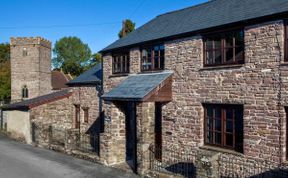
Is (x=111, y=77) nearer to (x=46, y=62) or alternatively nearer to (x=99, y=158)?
(x=99, y=158)

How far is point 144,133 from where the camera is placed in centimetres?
1155

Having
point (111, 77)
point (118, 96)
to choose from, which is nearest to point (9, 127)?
point (111, 77)

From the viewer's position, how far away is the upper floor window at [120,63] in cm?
1512

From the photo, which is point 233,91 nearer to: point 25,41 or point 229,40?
point 229,40

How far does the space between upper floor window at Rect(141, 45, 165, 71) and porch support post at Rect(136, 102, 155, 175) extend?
2.22 meters

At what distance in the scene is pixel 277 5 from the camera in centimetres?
964

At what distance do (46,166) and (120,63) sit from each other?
6.14m

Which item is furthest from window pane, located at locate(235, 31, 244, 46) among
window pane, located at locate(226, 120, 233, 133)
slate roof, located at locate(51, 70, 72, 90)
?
slate roof, located at locate(51, 70, 72, 90)

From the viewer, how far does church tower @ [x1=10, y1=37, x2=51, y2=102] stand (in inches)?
1437

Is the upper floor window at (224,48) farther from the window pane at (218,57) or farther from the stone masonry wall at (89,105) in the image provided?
the stone masonry wall at (89,105)

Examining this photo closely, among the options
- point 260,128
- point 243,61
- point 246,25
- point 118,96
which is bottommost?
point 260,128

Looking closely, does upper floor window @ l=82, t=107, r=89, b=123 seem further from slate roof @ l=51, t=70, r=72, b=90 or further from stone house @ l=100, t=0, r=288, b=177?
slate roof @ l=51, t=70, r=72, b=90

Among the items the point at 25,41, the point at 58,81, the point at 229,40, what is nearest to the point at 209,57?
the point at 229,40

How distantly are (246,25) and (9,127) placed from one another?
17.6 m
